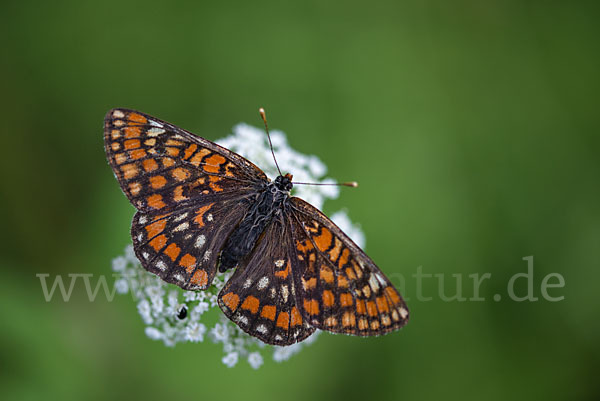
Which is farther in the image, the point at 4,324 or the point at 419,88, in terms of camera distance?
the point at 419,88

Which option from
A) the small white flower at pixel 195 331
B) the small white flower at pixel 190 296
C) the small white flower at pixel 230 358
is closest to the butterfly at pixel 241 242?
the small white flower at pixel 190 296

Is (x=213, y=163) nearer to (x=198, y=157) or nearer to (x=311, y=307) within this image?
(x=198, y=157)

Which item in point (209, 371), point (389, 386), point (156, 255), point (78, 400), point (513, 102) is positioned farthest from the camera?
point (513, 102)

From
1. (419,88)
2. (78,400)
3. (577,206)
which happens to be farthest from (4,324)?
(577,206)

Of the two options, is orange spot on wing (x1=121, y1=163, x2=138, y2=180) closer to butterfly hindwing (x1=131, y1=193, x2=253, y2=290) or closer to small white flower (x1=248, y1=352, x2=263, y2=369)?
butterfly hindwing (x1=131, y1=193, x2=253, y2=290)

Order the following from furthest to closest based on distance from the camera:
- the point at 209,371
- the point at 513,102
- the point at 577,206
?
the point at 513,102 → the point at 577,206 → the point at 209,371

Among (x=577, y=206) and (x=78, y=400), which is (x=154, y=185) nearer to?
(x=78, y=400)

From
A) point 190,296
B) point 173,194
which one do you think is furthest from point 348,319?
point 173,194

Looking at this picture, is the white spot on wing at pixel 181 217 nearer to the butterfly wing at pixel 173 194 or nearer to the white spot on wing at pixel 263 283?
the butterfly wing at pixel 173 194
